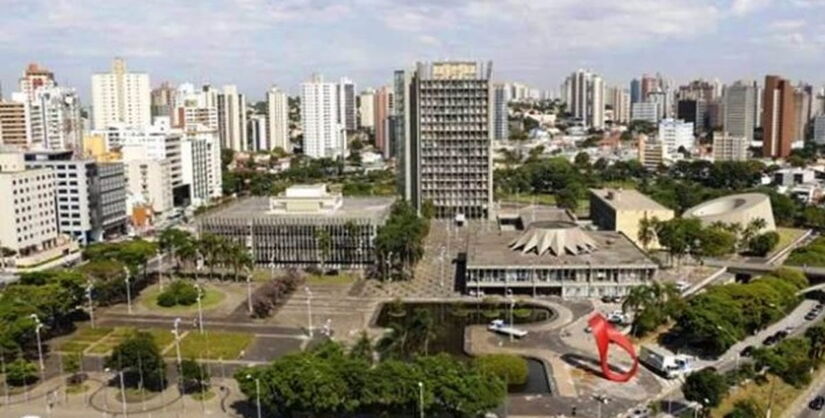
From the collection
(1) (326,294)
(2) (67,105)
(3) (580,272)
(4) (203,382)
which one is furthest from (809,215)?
(2) (67,105)

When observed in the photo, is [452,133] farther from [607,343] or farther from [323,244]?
[607,343]

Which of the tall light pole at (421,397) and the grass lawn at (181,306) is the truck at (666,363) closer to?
the tall light pole at (421,397)

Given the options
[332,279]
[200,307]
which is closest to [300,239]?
[332,279]

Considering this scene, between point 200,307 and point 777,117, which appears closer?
point 200,307

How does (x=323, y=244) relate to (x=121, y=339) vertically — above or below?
above

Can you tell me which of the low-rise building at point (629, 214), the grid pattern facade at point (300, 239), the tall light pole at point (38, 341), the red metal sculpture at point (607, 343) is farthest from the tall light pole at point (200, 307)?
the low-rise building at point (629, 214)

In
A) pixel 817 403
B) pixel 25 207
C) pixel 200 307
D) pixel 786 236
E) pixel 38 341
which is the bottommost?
pixel 817 403

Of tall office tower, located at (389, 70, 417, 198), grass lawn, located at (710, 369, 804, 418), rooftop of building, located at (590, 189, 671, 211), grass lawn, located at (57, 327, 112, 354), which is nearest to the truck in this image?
grass lawn, located at (710, 369, 804, 418)
